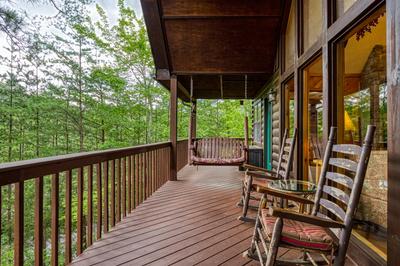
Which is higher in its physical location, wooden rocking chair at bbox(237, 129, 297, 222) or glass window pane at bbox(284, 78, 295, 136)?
glass window pane at bbox(284, 78, 295, 136)

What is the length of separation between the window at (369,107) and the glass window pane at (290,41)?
927mm

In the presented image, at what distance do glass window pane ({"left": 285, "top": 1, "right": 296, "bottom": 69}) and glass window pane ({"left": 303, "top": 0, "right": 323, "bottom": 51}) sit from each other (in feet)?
1.70

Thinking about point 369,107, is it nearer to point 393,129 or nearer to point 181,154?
point 393,129

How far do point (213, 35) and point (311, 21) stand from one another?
86.6 inches

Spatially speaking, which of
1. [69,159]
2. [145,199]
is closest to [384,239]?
[69,159]

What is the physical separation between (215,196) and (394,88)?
3.49m

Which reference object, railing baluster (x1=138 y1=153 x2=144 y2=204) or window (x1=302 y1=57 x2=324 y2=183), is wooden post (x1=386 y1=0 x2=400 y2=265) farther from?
railing baluster (x1=138 y1=153 x2=144 y2=204)

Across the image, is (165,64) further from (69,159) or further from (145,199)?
(69,159)

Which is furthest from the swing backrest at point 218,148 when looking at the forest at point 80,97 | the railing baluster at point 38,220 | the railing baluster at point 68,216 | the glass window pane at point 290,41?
the forest at point 80,97

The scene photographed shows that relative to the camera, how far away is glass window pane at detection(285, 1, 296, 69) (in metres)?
4.26

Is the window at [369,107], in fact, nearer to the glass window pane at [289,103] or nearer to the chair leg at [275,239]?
the chair leg at [275,239]

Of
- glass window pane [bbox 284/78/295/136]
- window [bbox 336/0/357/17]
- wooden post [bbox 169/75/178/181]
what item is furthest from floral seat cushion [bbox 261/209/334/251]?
wooden post [bbox 169/75/178/181]

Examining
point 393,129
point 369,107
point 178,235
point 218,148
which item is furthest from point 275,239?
point 218,148

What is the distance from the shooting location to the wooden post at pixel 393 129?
1.50 metres
